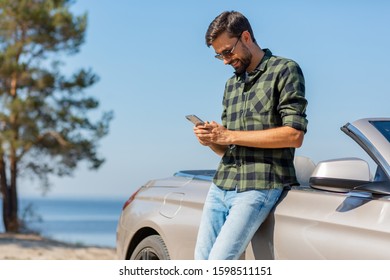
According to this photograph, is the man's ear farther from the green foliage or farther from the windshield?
the green foliage

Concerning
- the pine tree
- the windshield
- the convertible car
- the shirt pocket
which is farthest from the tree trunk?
the windshield

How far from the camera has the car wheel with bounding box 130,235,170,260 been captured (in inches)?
152

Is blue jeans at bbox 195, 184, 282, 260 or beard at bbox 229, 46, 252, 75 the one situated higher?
beard at bbox 229, 46, 252, 75

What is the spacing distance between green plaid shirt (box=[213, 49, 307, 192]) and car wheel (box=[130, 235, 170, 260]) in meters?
0.75

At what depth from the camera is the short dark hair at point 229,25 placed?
3.26 metres

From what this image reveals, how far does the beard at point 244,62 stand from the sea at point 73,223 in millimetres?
2697

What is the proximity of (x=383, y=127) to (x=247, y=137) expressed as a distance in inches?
24.4

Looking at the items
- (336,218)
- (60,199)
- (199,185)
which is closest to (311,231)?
(336,218)

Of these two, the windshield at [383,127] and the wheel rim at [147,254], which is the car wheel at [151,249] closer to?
the wheel rim at [147,254]

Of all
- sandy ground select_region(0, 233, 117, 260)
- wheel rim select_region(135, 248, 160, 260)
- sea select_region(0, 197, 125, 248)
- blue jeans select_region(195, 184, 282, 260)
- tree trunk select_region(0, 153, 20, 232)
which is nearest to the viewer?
blue jeans select_region(195, 184, 282, 260)

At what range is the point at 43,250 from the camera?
15.1 meters

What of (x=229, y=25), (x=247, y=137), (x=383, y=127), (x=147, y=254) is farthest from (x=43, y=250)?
(x=383, y=127)

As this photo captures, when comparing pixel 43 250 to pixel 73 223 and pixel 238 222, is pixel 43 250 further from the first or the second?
pixel 73 223

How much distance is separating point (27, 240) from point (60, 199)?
120 metres
